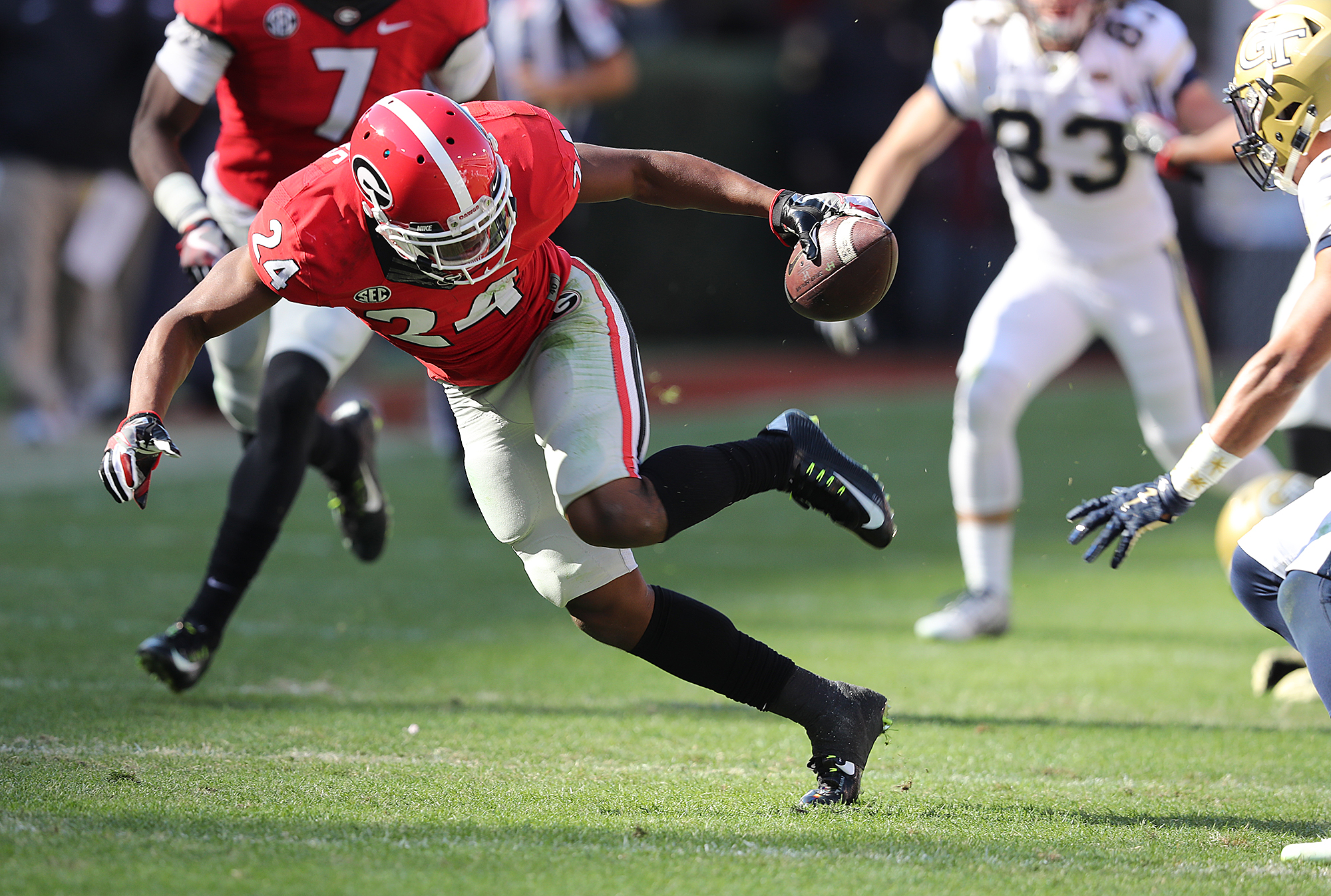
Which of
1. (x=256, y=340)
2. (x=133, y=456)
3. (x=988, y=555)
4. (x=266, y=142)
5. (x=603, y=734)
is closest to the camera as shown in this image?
(x=133, y=456)

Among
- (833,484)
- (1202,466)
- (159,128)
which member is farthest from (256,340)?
(1202,466)

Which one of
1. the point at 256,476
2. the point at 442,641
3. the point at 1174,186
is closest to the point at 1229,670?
the point at 442,641

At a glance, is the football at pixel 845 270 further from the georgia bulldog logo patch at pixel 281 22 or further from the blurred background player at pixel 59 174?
the blurred background player at pixel 59 174

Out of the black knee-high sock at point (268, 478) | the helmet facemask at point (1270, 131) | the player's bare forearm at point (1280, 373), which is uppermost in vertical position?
the helmet facemask at point (1270, 131)

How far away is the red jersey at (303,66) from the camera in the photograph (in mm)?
4078

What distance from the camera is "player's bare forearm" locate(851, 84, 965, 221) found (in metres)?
5.11

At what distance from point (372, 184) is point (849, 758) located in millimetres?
1536

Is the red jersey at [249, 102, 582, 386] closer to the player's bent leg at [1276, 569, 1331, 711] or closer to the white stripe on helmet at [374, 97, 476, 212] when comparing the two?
the white stripe on helmet at [374, 97, 476, 212]

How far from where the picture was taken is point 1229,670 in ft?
15.3

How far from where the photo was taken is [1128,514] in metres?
3.04

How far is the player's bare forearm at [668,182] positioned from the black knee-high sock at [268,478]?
1.19m

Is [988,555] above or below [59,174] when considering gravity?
above

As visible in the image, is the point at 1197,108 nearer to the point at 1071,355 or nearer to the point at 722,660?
the point at 1071,355

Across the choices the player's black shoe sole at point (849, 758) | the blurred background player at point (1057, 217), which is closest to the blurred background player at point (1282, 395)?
the player's black shoe sole at point (849, 758)
